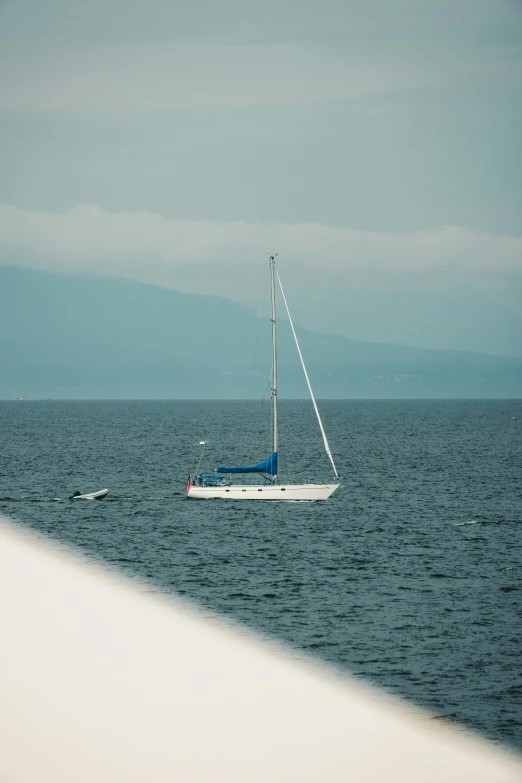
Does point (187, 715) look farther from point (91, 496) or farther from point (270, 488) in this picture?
point (91, 496)

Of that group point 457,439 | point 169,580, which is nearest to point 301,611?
point 169,580

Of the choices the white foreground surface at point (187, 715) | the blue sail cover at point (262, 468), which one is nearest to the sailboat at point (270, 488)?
the blue sail cover at point (262, 468)

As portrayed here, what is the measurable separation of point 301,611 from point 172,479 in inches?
2072

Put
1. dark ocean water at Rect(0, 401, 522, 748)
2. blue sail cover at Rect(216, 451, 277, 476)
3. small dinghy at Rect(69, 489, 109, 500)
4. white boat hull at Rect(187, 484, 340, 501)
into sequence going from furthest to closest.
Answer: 1. small dinghy at Rect(69, 489, 109, 500)
2. white boat hull at Rect(187, 484, 340, 501)
3. blue sail cover at Rect(216, 451, 277, 476)
4. dark ocean water at Rect(0, 401, 522, 748)

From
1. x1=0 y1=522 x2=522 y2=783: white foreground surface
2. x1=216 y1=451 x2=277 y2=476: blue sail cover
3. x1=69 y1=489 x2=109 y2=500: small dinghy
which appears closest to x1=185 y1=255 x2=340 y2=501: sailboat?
x1=216 y1=451 x2=277 y2=476: blue sail cover

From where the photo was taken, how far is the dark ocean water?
33156 mm

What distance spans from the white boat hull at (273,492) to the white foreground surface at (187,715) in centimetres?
3366

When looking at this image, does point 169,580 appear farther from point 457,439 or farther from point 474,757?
point 457,439

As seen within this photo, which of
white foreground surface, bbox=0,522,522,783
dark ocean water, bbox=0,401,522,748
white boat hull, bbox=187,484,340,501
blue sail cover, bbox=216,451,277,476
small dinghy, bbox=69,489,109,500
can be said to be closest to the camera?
white foreground surface, bbox=0,522,522,783

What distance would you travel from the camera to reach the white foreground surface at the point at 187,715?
20.8 metres

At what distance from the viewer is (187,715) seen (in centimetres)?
2431

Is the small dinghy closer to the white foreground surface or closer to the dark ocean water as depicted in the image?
the dark ocean water

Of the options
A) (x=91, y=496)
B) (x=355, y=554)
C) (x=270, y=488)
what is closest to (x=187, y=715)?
(x=355, y=554)

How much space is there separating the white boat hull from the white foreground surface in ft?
110
